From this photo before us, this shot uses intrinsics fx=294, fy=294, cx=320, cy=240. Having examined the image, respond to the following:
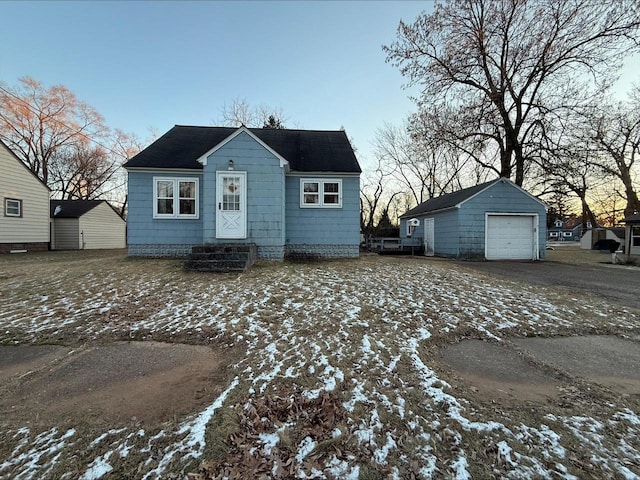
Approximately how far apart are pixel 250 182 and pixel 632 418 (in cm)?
974

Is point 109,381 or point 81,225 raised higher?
point 81,225

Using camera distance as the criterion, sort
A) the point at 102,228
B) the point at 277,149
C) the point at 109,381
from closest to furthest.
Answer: the point at 109,381 → the point at 277,149 → the point at 102,228

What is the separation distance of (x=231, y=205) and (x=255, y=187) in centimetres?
103

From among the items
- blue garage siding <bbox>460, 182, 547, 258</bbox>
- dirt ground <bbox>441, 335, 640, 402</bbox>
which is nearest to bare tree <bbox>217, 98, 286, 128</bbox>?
blue garage siding <bbox>460, 182, 547, 258</bbox>

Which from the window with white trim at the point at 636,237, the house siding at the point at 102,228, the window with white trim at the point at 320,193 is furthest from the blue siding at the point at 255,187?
the window with white trim at the point at 636,237

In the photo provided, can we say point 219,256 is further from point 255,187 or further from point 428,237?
point 428,237

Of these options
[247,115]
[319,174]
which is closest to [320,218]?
[319,174]

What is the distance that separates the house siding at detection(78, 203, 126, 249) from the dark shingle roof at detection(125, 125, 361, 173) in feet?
46.0

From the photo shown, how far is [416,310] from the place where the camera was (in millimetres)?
5211

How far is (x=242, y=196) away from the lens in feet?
33.0

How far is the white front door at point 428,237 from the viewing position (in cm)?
1772

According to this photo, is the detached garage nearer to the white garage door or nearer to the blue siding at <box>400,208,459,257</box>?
the white garage door

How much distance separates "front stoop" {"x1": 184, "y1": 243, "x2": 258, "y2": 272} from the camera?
8.45 metres

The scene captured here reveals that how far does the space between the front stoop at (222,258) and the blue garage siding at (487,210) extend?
35.0ft
